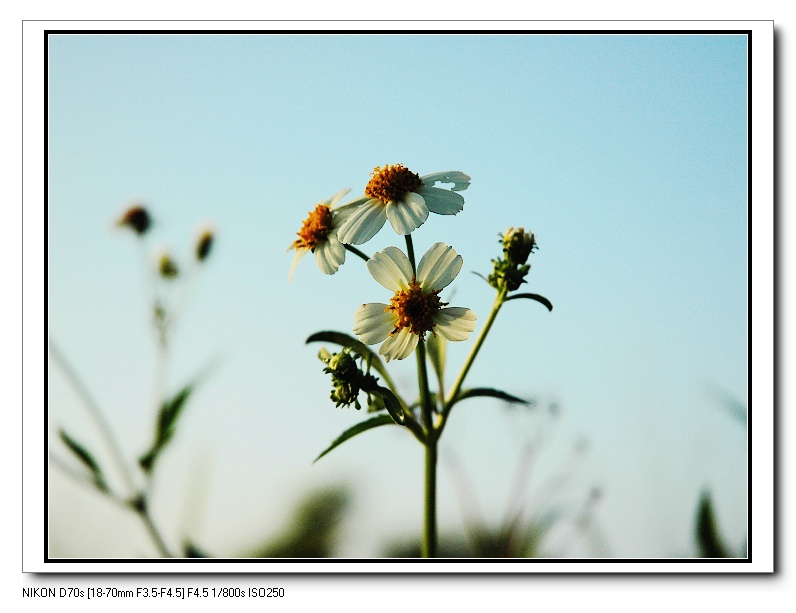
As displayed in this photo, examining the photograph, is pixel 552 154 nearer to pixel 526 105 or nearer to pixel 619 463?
pixel 526 105

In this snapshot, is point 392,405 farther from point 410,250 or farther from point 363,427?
point 410,250

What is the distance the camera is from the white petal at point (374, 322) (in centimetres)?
83

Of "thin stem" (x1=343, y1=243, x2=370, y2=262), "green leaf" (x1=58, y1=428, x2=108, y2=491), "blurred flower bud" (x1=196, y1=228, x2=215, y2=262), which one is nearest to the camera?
"thin stem" (x1=343, y1=243, x2=370, y2=262)

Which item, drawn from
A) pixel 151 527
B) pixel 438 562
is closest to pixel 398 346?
pixel 438 562

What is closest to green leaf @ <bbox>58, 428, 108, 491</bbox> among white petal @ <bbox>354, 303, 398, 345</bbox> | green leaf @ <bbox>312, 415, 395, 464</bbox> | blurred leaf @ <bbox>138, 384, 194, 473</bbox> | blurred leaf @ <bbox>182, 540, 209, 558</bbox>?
blurred leaf @ <bbox>138, 384, 194, 473</bbox>

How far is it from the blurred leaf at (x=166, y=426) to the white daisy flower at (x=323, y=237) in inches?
15.5

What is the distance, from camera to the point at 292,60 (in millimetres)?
1271

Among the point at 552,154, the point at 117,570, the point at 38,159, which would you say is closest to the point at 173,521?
the point at 117,570

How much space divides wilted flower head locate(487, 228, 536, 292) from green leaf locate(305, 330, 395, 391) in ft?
0.55

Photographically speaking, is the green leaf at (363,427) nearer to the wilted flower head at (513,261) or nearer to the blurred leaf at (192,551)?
the wilted flower head at (513,261)

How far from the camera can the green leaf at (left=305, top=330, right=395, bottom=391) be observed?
32.9 inches

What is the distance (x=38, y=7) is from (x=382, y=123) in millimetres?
647

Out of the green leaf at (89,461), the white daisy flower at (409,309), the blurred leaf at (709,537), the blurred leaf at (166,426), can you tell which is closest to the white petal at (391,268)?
the white daisy flower at (409,309)

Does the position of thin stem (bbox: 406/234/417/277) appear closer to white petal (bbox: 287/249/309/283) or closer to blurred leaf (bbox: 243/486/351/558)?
white petal (bbox: 287/249/309/283)
